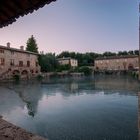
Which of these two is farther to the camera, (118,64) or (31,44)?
(118,64)

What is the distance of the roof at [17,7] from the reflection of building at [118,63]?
74.3 m

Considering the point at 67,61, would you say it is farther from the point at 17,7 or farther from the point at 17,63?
the point at 17,7

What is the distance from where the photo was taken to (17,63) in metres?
44.8

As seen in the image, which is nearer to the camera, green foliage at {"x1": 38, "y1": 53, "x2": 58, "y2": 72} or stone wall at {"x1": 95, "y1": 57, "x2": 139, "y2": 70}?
green foliage at {"x1": 38, "y1": 53, "x2": 58, "y2": 72}

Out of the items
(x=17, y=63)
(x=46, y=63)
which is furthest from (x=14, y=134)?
(x=46, y=63)

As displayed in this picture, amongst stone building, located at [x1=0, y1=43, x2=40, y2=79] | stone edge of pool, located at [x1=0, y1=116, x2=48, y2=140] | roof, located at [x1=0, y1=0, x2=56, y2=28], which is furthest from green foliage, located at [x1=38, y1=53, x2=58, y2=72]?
roof, located at [x1=0, y1=0, x2=56, y2=28]

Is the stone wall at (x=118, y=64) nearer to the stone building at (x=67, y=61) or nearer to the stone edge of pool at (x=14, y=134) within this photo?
the stone building at (x=67, y=61)

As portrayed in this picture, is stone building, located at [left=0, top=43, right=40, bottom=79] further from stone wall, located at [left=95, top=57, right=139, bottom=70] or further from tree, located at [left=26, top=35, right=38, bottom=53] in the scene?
stone wall, located at [left=95, top=57, right=139, bottom=70]

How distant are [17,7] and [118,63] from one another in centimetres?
7841

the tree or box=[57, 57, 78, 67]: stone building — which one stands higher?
the tree

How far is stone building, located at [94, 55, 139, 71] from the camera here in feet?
251

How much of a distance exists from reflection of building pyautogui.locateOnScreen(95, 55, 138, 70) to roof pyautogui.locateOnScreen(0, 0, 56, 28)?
7429cm

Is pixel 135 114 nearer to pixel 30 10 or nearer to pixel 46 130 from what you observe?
pixel 46 130

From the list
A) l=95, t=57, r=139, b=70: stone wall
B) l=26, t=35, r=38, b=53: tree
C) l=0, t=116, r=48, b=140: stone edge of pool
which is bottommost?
l=0, t=116, r=48, b=140: stone edge of pool
